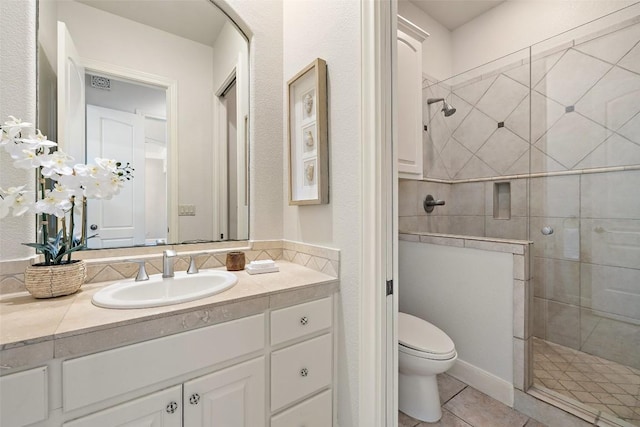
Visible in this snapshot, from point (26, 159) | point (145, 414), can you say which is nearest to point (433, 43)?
→ point (26, 159)

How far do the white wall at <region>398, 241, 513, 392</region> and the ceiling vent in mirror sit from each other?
197 cm

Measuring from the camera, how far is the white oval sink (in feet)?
2.86

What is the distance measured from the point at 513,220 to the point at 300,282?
2.01 metres

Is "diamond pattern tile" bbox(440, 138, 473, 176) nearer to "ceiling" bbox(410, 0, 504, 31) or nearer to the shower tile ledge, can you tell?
the shower tile ledge

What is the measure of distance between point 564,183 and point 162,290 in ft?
8.54

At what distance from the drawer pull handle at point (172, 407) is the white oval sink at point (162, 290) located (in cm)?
30

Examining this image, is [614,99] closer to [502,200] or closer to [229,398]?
[502,200]

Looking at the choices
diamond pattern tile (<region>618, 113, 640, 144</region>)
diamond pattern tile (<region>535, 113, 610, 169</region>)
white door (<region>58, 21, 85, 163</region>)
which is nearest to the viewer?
white door (<region>58, 21, 85, 163</region>)

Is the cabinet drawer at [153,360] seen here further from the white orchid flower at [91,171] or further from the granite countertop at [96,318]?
the white orchid flower at [91,171]

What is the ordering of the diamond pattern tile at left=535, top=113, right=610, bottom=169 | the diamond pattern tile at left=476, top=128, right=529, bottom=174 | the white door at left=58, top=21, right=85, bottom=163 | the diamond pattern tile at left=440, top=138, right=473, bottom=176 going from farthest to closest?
the diamond pattern tile at left=440, top=138, right=473, bottom=176
the diamond pattern tile at left=476, top=128, right=529, bottom=174
the diamond pattern tile at left=535, top=113, right=610, bottom=169
the white door at left=58, top=21, right=85, bottom=163

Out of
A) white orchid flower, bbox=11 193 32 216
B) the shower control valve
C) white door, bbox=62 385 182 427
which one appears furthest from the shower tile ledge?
white orchid flower, bbox=11 193 32 216

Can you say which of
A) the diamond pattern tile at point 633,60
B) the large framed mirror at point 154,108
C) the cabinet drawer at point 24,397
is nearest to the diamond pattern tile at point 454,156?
the diamond pattern tile at point 633,60

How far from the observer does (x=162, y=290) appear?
3.75 ft

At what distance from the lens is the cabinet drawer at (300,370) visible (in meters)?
1.05
